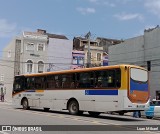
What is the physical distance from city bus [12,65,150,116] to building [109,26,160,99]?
17.1m

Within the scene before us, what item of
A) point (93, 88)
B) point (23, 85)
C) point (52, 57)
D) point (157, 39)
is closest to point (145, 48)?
point (157, 39)

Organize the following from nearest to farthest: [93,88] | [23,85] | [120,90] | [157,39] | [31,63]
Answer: [120,90]
[93,88]
[23,85]
[157,39]
[31,63]

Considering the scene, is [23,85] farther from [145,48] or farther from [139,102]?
[145,48]

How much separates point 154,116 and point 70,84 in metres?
6.51

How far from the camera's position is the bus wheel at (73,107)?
25031 millimetres

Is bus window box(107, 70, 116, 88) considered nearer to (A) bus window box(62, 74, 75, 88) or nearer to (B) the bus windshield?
(B) the bus windshield

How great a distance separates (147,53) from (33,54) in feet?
91.2

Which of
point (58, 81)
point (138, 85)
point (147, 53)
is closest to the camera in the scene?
point (138, 85)

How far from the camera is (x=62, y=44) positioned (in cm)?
6925

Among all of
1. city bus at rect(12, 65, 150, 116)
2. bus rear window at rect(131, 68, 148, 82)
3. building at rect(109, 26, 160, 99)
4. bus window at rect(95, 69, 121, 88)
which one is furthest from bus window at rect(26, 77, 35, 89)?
building at rect(109, 26, 160, 99)

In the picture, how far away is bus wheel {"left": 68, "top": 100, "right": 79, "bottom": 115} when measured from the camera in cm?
2503

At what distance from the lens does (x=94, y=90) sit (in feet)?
76.6

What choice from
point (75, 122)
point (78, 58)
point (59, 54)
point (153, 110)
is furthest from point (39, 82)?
point (78, 58)

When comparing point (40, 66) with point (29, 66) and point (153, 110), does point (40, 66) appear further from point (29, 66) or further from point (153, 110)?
point (153, 110)
